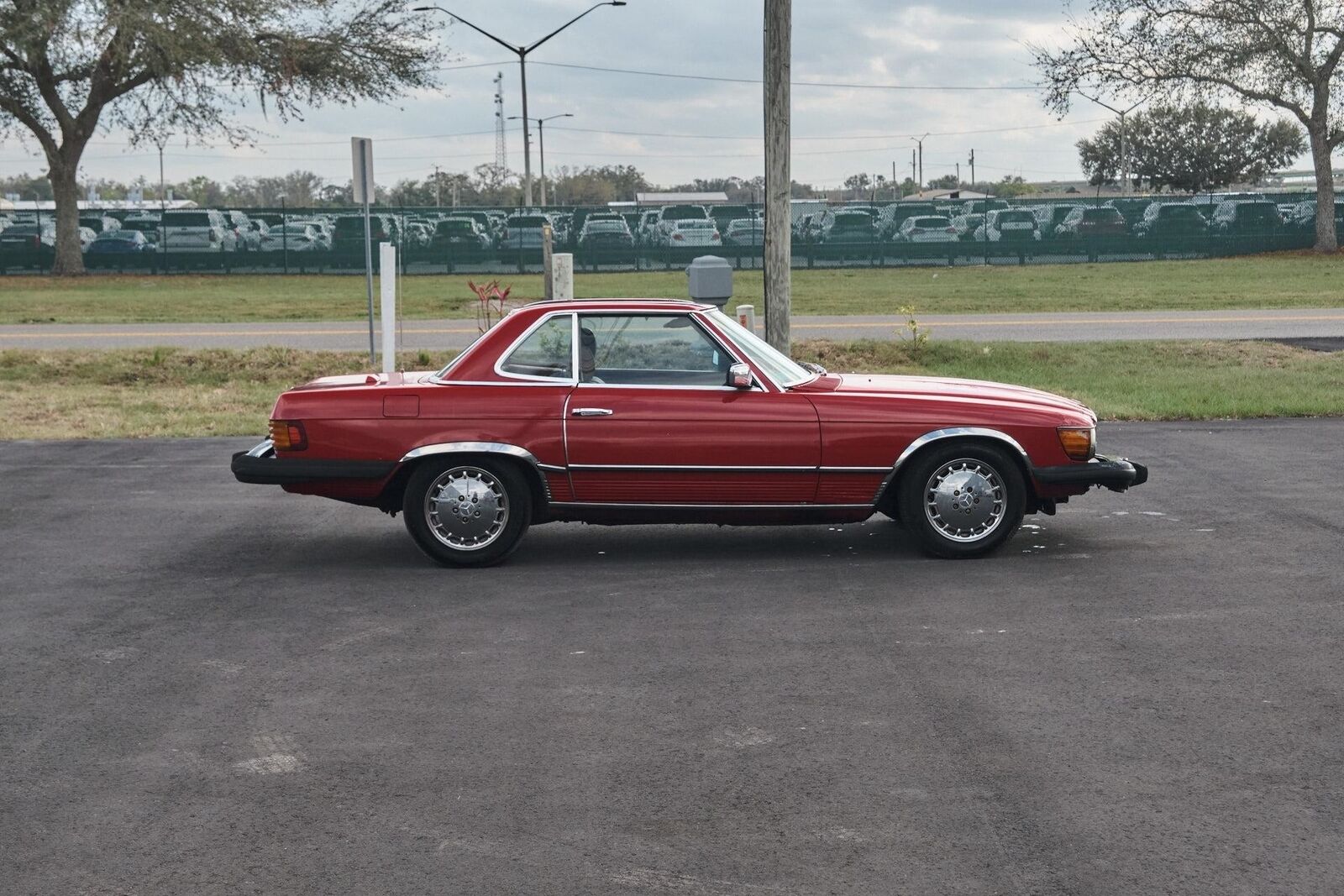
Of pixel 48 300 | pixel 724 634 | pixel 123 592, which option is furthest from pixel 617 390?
pixel 48 300

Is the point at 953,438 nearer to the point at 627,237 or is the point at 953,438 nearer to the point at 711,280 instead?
the point at 711,280

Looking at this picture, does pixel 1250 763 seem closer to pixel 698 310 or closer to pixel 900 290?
pixel 698 310

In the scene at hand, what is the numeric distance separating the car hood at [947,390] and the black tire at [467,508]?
164cm

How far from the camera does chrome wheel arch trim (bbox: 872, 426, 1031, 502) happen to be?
27.2 ft

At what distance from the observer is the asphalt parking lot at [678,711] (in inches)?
174

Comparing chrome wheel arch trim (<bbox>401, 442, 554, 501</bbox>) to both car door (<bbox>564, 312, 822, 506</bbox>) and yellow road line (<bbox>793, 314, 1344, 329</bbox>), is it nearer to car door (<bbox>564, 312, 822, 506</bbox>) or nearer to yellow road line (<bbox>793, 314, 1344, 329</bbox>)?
car door (<bbox>564, 312, 822, 506</bbox>)

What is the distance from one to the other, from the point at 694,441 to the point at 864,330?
1481 centimetres

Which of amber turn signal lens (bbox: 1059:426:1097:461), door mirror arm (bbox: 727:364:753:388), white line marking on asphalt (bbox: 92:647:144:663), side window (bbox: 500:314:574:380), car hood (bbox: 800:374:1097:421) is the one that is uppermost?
side window (bbox: 500:314:574:380)

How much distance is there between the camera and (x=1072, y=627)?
695 centimetres

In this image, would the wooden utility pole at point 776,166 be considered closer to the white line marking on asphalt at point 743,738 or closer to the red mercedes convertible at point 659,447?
the red mercedes convertible at point 659,447

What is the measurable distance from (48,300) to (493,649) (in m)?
29.0

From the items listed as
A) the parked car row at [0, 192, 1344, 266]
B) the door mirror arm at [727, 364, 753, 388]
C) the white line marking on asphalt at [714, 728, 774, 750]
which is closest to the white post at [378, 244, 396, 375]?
the door mirror arm at [727, 364, 753, 388]

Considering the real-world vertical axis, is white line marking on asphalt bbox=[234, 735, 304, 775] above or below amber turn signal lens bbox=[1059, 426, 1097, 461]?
below

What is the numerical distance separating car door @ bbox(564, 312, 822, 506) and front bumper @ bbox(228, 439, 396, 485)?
1.02 metres
